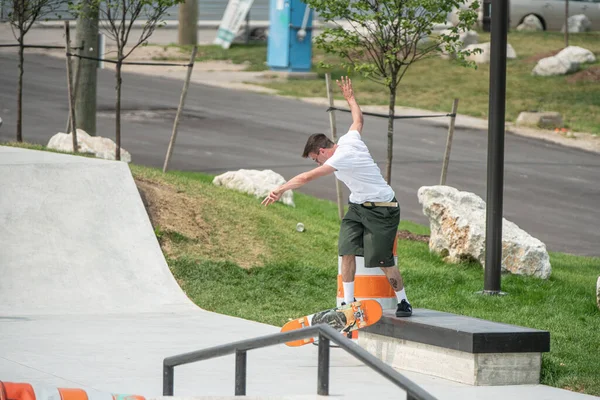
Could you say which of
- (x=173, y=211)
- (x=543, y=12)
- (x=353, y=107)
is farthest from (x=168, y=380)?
(x=543, y=12)

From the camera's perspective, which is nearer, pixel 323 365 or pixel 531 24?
pixel 323 365

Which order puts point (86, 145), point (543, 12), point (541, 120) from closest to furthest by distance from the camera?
1. point (86, 145)
2. point (541, 120)
3. point (543, 12)

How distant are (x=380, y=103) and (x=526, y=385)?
21242mm

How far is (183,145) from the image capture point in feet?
71.7

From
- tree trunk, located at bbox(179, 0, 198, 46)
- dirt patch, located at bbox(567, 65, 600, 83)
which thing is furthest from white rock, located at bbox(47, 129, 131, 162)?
tree trunk, located at bbox(179, 0, 198, 46)

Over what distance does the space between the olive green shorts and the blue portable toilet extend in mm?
24683

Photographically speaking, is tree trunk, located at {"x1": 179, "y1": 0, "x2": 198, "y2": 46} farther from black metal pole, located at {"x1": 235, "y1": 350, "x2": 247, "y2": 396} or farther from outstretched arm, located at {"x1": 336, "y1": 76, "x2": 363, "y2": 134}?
black metal pole, located at {"x1": 235, "y1": 350, "x2": 247, "y2": 396}

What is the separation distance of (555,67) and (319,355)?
2907 cm

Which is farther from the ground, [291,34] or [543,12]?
[543,12]

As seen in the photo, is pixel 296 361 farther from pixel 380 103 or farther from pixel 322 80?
pixel 322 80

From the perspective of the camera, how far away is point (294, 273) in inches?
480

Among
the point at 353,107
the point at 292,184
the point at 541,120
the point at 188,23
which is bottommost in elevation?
the point at 292,184

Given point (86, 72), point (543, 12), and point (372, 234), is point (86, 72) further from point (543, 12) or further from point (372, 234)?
point (543, 12)

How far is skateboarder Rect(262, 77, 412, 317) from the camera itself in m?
8.36
